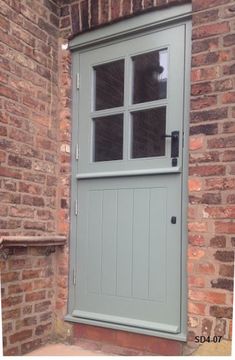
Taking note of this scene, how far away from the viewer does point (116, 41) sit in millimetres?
2828

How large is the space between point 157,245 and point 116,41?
1.39m

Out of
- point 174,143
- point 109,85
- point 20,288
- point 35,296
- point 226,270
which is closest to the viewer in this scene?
point 226,270

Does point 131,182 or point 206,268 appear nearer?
point 206,268

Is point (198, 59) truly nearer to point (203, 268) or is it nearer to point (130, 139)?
point (130, 139)

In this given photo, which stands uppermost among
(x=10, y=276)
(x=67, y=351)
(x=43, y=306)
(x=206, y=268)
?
(x=206, y=268)

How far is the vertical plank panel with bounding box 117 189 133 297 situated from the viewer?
267cm

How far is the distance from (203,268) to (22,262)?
1134 millimetres

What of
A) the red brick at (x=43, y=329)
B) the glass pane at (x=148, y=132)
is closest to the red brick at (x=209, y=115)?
the glass pane at (x=148, y=132)

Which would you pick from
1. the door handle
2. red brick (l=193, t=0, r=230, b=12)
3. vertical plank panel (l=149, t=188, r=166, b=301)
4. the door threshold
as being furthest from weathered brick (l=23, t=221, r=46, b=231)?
red brick (l=193, t=0, r=230, b=12)

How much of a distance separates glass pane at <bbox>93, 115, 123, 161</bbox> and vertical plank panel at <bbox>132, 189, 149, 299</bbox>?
33 cm

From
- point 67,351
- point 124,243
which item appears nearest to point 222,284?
point 124,243

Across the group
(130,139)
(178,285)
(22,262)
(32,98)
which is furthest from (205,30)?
(22,262)

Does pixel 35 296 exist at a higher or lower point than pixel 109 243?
lower

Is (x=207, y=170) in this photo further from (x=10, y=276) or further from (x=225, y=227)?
(x=10, y=276)
